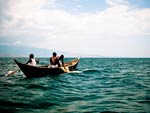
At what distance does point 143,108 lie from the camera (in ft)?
22.5

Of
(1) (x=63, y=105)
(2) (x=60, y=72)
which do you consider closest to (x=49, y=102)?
(1) (x=63, y=105)

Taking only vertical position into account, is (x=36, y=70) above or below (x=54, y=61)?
below

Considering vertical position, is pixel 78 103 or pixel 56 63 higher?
pixel 56 63

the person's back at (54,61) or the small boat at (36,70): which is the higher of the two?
the person's back at (54,61)

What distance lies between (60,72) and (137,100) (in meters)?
8.57

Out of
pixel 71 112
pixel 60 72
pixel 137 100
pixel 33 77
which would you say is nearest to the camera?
pixel 71 112

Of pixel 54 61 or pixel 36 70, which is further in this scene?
pixel 54 61

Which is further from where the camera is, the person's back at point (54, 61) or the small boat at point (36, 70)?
the person's back at point (54, 61)

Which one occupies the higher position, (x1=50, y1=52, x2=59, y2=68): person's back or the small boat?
(x1=50, y1=52, x2=59, y2=68): person's back

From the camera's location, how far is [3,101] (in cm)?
743

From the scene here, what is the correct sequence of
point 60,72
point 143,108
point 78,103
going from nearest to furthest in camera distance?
point 143,108 < point 78,103 < point 60,72

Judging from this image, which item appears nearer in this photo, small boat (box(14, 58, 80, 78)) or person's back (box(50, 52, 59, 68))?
small boat (box(14, 58, 80, 78))

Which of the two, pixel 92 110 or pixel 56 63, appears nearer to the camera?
pixel 92 110

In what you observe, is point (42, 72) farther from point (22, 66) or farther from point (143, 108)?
point (143, 108)
